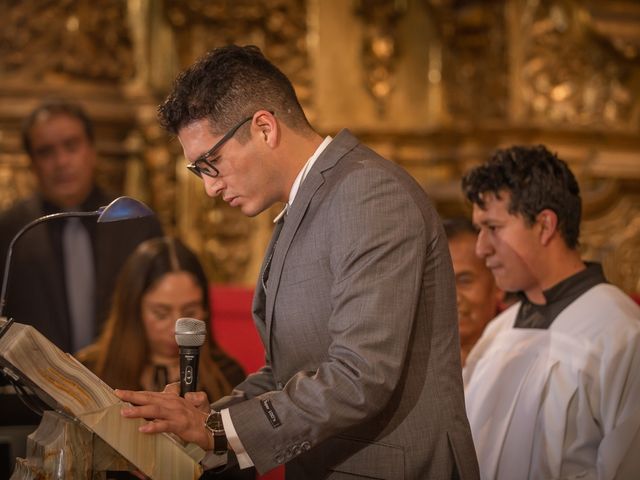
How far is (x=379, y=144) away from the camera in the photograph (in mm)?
6117

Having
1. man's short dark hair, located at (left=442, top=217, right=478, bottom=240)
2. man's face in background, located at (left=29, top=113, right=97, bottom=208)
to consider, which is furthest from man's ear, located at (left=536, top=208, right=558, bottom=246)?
man's face in background, located at (left=29, top=113, right=97, bottom=208)

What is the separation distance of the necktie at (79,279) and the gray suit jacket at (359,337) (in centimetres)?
235

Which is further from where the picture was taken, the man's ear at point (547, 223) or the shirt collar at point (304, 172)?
the man's ear at point (547, 223)

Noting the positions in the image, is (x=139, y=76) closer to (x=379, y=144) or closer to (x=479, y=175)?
(x=379, y=144)

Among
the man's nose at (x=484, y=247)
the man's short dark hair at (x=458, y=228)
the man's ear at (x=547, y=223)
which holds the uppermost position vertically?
the man's ear at (x=547, y=223)

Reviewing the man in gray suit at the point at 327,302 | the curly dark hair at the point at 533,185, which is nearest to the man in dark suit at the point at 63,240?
the curly dark hair at the point at 533,185

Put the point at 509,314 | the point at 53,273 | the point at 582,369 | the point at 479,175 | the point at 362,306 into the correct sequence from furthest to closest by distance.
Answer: the point at 53,273 → the point at 509,314 → the point at 479,175 → the point at 582,369 → the point at 362,306

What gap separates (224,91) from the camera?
244 centimetres

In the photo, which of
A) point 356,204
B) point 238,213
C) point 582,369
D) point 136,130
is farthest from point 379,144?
point 356,204

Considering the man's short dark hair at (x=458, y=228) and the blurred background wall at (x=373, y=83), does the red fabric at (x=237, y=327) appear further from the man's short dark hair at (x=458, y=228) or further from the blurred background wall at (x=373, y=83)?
the man's short dark hair at (x=458, y=228)

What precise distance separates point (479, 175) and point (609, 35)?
10.7 ft

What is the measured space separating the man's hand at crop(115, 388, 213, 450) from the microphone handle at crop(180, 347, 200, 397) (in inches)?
4.7

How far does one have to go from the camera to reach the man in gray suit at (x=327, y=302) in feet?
7.36

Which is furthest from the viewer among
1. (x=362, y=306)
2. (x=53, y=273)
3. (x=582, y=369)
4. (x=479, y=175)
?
(x=53, y=273)
